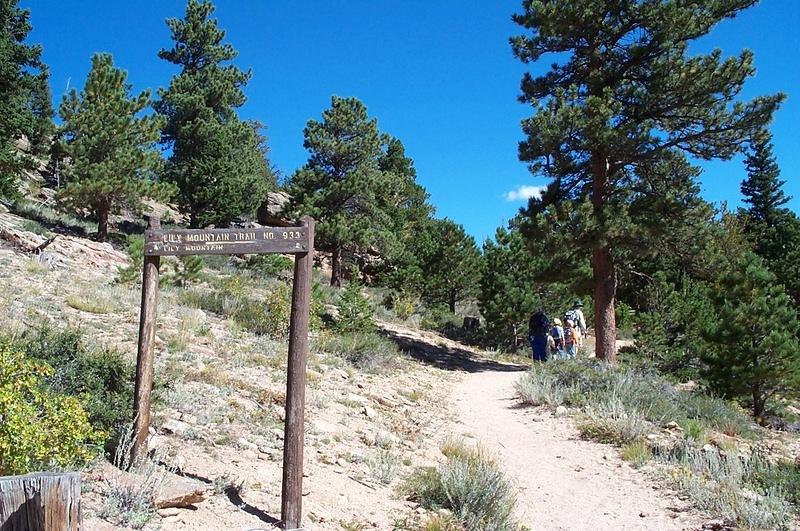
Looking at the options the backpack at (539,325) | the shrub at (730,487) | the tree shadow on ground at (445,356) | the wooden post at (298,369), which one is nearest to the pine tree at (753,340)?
the backpack at (539,325)

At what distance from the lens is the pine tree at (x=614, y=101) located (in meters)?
13.2

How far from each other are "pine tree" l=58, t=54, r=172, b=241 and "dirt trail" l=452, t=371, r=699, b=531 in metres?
14.2

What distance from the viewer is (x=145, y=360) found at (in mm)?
4836

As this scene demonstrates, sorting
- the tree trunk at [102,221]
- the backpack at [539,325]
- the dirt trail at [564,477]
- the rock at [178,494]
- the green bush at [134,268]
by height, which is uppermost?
the tree trunk at [102,221]

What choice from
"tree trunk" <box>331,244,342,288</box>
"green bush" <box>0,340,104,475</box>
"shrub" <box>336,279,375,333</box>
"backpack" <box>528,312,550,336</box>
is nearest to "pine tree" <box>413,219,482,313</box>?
"tree trunk" <box>331,244,342,288</box>

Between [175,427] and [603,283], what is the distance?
1172 centimetres

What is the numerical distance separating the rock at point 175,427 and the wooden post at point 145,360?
3.32 feet

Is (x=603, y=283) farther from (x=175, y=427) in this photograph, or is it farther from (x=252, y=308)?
(x=175, y=427)

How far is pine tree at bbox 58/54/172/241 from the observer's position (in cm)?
1816

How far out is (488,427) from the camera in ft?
29.4

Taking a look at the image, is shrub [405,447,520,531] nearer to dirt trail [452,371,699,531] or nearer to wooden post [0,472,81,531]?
dirt trail [452,371,699,531]

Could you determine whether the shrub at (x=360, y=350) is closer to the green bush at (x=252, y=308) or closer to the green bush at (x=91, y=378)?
the green bush at (x=252, y=308)

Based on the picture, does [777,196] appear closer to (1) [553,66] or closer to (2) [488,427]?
(1) [553,66]

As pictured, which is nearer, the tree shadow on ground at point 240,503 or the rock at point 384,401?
the tree shadow on ground at point 240,503
